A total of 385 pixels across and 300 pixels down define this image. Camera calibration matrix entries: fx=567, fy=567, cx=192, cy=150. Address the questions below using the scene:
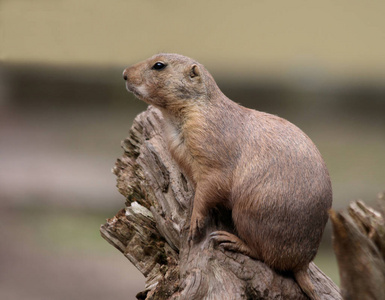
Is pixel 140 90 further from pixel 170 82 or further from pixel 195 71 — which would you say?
pixel 195 71

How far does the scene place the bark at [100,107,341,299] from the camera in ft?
6.43

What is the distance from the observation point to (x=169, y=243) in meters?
2.30

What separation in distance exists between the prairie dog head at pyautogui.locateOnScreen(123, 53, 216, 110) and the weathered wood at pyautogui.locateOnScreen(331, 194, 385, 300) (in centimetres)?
80

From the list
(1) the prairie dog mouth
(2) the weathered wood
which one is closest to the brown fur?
(1) the prairie dog mouth

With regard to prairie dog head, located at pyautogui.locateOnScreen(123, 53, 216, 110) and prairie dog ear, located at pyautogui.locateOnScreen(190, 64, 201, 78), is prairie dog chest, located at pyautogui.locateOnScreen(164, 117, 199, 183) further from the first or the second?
prairie dog ear, located at pyautogui.locateOnScreen(190, 64, 201, 78)

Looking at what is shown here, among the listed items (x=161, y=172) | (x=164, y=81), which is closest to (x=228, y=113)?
(x=164, y=81)

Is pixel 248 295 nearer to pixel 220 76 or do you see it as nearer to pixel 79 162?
pixel 220 76

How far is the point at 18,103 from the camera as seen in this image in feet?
14.6

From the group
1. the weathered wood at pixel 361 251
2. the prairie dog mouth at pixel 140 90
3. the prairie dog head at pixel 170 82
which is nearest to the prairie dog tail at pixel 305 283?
the weathered wood at pixel 361 251

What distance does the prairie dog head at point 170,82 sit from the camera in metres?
2.18

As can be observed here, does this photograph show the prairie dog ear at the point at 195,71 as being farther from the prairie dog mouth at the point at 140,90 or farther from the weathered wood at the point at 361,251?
the weathered wood at the point at 361,251

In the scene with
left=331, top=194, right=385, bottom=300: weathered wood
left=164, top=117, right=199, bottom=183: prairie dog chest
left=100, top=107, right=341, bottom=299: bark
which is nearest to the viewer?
left=331, top=194, right=385, bottom=300: weathered wood

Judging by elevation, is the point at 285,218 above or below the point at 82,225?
above

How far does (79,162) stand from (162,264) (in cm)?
244
